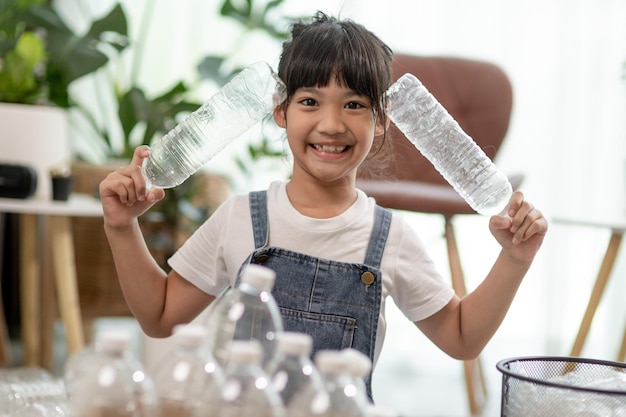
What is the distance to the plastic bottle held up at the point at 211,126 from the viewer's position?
1359 mm

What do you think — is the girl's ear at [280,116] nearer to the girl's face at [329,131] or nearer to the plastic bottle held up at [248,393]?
the girl's face at [329,131]

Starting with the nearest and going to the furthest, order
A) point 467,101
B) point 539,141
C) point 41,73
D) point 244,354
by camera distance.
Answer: point 244,354 < point 467,101 < point 41,73 < point 539,141

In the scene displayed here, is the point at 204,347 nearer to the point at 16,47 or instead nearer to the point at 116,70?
the point at 16,47

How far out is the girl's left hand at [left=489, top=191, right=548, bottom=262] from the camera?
4.18 ft

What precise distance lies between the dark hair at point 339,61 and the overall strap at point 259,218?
0.17 meters

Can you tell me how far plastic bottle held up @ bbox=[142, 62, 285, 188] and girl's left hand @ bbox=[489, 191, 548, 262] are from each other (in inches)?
15.6

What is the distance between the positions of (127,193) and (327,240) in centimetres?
33

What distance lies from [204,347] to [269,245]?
589mm

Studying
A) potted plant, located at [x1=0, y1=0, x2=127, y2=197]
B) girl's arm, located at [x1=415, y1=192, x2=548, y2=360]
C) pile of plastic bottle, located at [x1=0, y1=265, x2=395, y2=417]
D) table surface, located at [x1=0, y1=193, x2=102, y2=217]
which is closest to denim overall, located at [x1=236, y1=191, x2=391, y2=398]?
girl's arm, located at [x1=415, y1=192, x2=548, y2=360]

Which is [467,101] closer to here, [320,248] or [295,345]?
[320,248]

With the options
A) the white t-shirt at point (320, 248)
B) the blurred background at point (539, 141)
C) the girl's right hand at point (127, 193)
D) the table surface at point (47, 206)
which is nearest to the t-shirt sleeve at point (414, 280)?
the white t-shirt at point (320, 248)

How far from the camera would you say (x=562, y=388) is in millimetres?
1089

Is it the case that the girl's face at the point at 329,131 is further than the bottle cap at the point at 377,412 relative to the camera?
Yes

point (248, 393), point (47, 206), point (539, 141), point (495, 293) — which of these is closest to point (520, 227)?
point (495, 293)
